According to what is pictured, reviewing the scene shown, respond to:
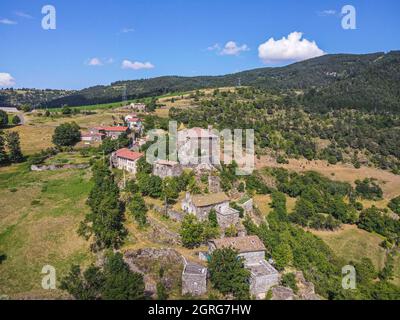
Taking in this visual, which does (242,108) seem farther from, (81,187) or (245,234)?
(245,234)

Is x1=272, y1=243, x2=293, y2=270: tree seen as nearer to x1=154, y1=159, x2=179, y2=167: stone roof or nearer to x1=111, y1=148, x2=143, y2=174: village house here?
x1=154, y1=159, x2=179, y2=167: stone roof

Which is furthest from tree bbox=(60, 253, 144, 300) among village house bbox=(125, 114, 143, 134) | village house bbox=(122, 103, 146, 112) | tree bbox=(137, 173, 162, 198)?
village house bbox=(122, 103, 146, 112)

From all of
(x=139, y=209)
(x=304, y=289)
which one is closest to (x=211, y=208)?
(x=139, y=209)

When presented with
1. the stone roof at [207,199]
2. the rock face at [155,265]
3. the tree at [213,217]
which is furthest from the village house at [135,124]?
the rock face at [155,265]

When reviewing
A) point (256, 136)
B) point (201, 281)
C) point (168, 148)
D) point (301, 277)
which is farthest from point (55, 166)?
point (256, 136)

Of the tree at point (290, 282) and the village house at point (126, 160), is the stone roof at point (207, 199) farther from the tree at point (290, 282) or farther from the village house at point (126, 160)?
the village house at point (126, 160)

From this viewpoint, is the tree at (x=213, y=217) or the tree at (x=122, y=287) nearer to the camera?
the tree at (x=122, y=287)
